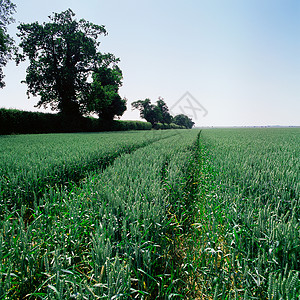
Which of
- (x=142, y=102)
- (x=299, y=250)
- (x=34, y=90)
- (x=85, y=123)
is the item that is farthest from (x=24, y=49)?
(x=142, y=102)

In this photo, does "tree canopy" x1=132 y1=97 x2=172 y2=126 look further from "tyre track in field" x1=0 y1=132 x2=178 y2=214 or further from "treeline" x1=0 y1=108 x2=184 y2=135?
"tyre track in field" x1=0 y1=132 x2=178 y2=214

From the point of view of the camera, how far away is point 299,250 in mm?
1330

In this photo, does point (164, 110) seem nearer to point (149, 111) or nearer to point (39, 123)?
point (149, 111)

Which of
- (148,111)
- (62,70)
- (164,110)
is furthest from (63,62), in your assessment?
(164,110)

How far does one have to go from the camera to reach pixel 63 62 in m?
24.8

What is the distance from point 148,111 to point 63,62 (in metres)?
53.4

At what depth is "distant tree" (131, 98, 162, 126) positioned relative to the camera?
76325 millimetres

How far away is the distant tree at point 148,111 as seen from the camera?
7632 centimetres

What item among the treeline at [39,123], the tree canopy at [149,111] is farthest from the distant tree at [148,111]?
the treeline at [39,123]

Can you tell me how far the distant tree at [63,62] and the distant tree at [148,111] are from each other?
1956 inches

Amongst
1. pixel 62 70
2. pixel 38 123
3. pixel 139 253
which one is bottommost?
pixel 139 253

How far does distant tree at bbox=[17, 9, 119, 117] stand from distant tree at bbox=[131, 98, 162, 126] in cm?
4969

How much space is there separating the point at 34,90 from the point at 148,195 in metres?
28.1

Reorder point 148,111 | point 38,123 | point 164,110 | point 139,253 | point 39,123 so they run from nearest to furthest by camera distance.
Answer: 1. point 139,253
2. point 38,123
3. point 39,123
4. point 148,111
5. point 164,110
